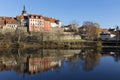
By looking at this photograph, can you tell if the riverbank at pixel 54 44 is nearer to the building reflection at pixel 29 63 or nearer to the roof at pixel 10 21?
the roof at pixel 10 21

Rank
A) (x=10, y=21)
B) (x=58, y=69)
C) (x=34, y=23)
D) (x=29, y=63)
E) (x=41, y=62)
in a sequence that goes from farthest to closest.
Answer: (x=34, y=23) → (x=10, y=21) → (x=41, y=62) → (x=29, y=63) → (x=58, y=69)

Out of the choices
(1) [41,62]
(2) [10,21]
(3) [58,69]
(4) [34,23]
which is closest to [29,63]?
(1) [41,62]

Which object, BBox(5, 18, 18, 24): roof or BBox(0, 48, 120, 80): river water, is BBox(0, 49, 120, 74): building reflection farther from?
BBox(5, 18, 18, 24): roof

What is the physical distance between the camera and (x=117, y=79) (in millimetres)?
23484

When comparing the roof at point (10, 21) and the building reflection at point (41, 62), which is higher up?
the roof at point (10, 21)

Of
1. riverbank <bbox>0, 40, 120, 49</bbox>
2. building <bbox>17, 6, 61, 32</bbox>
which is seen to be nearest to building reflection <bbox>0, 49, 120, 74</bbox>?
riverbank <bbox>0, 40, 120, 49</bbox>

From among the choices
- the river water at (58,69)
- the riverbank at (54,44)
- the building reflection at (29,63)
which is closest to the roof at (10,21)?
the riverbank at (54,44)

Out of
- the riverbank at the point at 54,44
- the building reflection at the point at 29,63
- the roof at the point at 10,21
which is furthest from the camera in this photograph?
the roof at the point at 10,21

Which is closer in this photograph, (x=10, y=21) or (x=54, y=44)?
(x=54, y=44)

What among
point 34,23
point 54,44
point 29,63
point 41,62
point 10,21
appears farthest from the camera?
point 34,23

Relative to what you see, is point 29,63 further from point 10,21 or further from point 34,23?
point 10,21

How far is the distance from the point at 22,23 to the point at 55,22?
23667mm

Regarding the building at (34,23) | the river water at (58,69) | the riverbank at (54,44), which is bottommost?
the river water at (58,69)

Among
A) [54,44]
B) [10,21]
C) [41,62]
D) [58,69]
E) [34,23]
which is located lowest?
[58,69]
